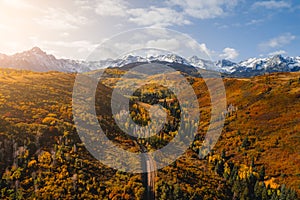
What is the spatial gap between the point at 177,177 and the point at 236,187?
67.4 ft

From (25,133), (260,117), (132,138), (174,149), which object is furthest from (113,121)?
(260,117)

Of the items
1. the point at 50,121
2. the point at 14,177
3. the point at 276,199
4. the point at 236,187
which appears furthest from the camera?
the point at 50,121

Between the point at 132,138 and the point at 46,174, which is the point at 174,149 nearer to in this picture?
the point at 132,138

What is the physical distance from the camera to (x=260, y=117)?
146 m

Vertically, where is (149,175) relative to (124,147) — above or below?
below

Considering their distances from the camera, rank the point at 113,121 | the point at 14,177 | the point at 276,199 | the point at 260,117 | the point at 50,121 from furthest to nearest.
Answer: the point at 260,117
the point at 113,121
the point at 50,121
the point at 276,199
the point at 14,177

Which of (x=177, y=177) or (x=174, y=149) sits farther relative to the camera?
(x=174, y=149)

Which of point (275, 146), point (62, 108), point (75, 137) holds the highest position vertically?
point (62, 108)

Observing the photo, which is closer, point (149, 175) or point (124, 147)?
point (149, 175)

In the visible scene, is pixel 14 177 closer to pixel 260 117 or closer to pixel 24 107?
pixel 24 107

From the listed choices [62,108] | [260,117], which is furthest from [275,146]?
[62,108]

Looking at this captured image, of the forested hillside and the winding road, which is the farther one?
the winding road

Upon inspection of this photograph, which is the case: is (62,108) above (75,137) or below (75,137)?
above

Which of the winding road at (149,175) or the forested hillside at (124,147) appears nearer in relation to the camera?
the forested hillside at (124,147)
